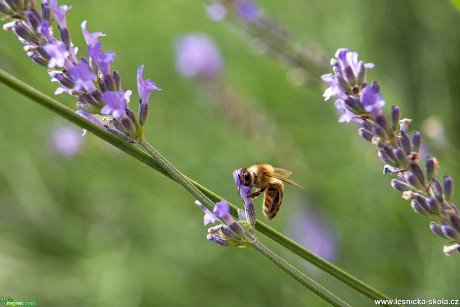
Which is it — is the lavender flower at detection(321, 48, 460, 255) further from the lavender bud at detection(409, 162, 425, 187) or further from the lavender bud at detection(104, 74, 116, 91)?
the lavender bud at detection(104, 74, 116, 91)

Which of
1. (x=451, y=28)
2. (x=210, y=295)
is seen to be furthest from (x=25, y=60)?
(x=451, y=28)

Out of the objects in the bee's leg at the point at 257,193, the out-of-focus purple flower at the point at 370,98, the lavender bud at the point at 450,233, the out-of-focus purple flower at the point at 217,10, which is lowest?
the lavender bud at the point at 450,233

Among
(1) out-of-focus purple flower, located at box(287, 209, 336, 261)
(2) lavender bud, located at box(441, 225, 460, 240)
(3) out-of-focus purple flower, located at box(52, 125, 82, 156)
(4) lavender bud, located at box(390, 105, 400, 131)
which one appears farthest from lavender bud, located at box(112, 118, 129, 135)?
(3) out-of-focus purple flower, located at box(52, 125, 82, 156)

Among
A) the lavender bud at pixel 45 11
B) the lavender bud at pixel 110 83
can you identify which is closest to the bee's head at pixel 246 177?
the lavender bud at pixel 110 83

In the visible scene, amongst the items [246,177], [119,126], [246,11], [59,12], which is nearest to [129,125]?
[119,126]

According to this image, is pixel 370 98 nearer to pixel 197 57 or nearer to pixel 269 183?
pixel 269 183

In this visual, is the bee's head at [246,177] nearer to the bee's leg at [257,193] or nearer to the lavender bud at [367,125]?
the bee's leg at [257,193]
